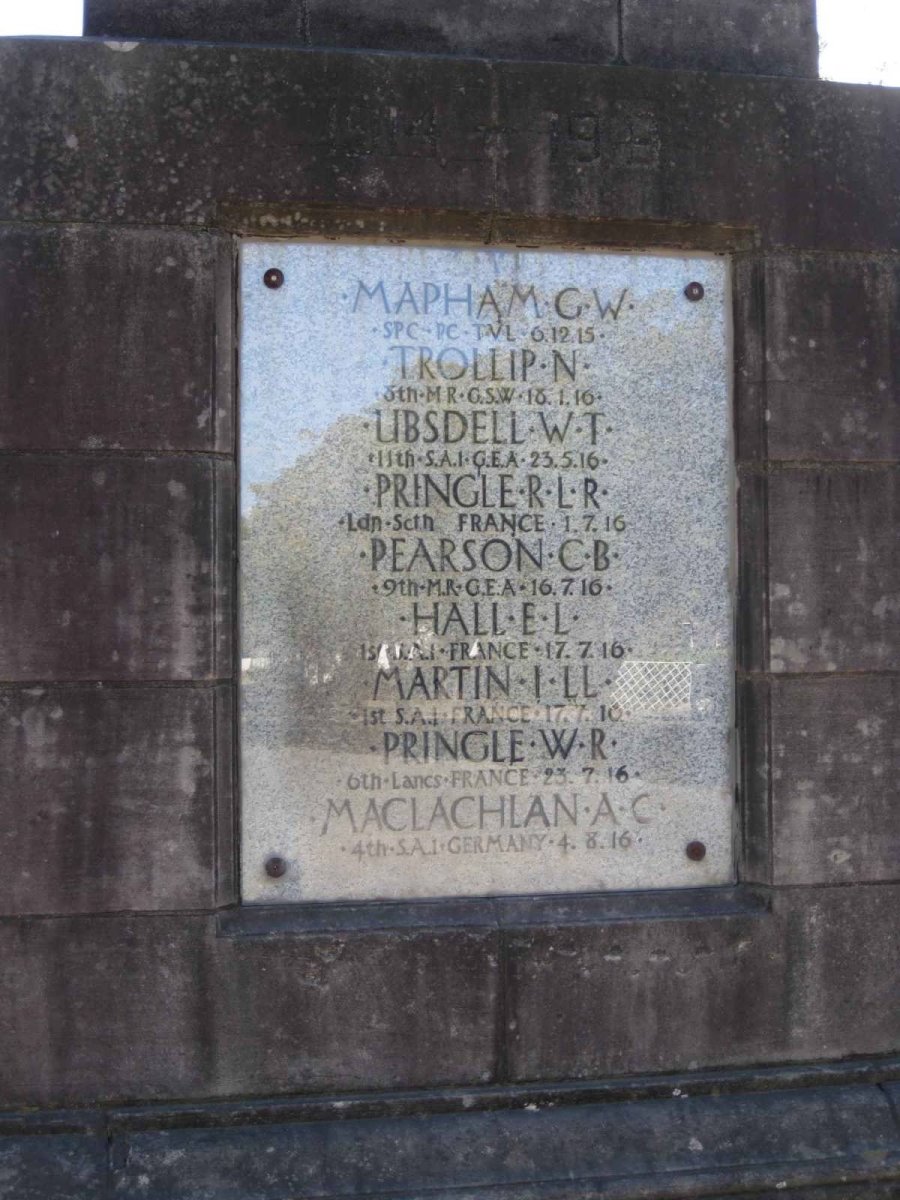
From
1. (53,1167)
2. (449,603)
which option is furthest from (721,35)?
(53,1167)

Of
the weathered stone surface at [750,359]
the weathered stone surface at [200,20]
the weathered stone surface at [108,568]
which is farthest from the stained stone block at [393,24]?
the weathered stone surface at [108,568]

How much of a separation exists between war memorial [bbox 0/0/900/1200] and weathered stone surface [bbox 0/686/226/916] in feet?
0.05

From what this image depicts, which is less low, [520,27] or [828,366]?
[520,27]

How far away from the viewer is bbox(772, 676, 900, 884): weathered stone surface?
3.99m

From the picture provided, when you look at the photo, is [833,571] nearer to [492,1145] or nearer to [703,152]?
[703,152]

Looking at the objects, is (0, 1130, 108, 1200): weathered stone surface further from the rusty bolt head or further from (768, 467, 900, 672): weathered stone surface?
(768, 467, 900, 672): weathered stone surface

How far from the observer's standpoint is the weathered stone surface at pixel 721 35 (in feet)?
13.7

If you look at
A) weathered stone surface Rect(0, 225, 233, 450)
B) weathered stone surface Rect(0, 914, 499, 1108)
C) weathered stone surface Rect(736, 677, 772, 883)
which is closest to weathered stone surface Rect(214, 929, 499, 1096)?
weathered stone surface Rect(0, 914, 499, 1108)

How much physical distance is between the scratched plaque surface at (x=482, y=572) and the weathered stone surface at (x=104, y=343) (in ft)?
0.70

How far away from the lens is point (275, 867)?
3854 mm

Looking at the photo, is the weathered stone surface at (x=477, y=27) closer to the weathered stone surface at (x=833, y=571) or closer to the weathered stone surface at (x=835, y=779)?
the weathered stone surface at (x=833, y=571)

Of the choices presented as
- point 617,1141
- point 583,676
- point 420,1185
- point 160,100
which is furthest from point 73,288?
point 617,1141

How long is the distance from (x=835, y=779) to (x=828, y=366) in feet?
4.76

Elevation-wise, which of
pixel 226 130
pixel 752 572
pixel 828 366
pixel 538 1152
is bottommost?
pixel 538 1152
